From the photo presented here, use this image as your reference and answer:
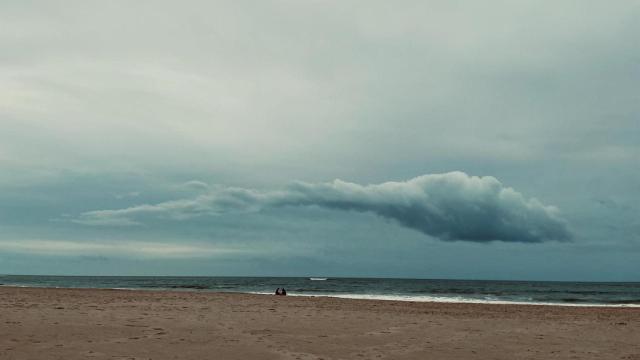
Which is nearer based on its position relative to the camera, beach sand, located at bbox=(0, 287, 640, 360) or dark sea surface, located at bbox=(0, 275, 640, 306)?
beach sand, located at bbox=(0, 287, 640, 360)

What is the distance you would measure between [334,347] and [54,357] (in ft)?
26.0

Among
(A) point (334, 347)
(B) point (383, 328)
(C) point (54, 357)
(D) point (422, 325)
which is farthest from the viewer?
(D) point (422, 325)

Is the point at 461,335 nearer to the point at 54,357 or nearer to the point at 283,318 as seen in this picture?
the point at 283,318

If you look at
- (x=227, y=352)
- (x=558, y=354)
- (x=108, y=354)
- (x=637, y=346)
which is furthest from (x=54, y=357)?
(x=637, y=346)

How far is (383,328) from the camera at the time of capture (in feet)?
77.1

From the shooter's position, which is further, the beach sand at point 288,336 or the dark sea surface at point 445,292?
the dark sea surface at point 445,292

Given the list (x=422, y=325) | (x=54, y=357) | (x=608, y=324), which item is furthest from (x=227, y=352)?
(x=608, y=324)

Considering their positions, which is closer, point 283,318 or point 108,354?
point 108,354

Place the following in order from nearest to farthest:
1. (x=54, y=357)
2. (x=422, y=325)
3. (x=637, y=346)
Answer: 1. (x=54, y=357)
2. (x=637, y=346)
3. (x=422, y=325)

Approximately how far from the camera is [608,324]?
2909 cm

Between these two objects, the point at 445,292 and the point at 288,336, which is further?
the point at 445,292

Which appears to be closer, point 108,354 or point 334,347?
point 108,354

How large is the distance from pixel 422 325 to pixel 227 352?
1186 centimetres

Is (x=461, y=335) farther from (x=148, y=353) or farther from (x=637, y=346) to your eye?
(x=148, y=353)
